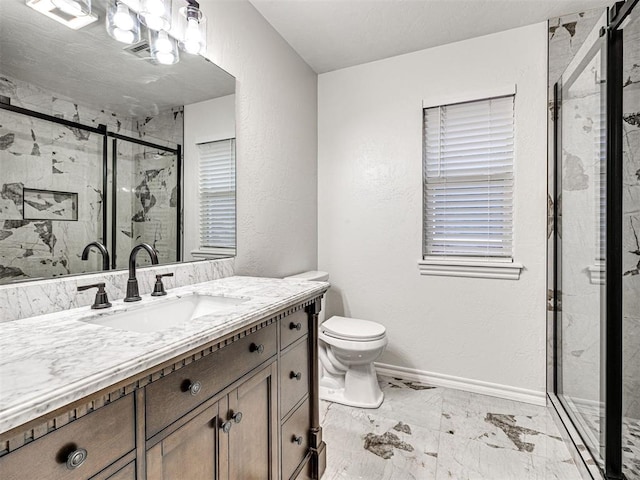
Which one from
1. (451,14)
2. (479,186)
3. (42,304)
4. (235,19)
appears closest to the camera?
(42,304)

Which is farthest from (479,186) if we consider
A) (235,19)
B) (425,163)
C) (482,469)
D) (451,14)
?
(235,19)

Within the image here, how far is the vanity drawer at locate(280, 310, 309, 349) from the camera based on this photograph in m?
1.31

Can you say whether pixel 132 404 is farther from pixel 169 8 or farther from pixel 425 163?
pixel 425 163

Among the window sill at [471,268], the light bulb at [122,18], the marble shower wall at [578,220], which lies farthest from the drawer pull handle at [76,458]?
the window sill at [471,268]

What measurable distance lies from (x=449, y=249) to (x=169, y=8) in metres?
2.17

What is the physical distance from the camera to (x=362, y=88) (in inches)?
107

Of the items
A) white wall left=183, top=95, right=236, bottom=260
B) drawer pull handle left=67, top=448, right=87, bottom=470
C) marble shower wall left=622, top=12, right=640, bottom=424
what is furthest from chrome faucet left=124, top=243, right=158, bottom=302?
marble shower wall left=622, top=12, right=640, bottom=424

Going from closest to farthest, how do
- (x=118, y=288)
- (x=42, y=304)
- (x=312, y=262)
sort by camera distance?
(x=42, y=304), (x=118, y=288), (x=312, y=262)

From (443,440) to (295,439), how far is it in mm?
918

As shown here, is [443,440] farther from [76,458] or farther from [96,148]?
[96,148]

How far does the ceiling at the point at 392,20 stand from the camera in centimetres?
202

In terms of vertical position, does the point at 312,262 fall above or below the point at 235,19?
below

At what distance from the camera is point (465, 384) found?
2410mm

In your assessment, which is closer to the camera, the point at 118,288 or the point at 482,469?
the point at 118,288
